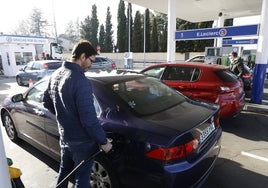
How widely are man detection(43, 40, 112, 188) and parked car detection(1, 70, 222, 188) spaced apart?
34 cm

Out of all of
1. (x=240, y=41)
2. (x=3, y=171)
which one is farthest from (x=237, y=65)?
(x=3, y=171)

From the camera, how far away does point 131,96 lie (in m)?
2.90

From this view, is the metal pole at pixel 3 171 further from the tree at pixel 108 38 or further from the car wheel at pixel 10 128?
the tree at pixel 108 38

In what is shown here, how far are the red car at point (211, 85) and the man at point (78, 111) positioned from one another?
3357 mm

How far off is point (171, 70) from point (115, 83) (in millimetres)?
3303

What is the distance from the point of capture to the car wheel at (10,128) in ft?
15.1

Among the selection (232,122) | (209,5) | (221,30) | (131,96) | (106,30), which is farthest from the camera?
(106,30)

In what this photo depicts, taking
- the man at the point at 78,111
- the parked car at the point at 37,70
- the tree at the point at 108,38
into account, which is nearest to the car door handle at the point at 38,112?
the man at the point at 78,111

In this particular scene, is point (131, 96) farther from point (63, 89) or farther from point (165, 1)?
point (165, 1)

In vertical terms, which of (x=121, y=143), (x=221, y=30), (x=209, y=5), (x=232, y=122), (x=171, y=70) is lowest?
(x=232, y=122)

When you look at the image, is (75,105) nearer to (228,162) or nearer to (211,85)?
(228,162)

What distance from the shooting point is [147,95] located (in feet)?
10.1

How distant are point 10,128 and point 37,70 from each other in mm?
8027

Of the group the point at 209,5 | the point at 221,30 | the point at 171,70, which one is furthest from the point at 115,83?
the point at 209,5
